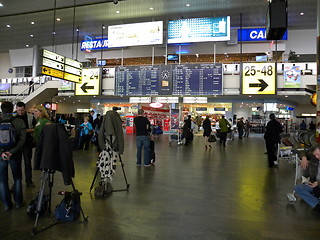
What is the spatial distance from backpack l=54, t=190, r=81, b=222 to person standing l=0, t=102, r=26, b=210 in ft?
2.88

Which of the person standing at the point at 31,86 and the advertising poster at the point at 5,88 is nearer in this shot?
the person standing at the point at 31,86

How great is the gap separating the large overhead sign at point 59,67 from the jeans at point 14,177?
6.74 meters

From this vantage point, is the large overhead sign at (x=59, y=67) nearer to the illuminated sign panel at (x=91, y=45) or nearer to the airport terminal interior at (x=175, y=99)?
the airport terminal interior at (x=175, y=99)

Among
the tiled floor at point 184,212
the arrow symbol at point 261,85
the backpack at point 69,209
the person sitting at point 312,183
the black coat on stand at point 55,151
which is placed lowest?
the tiled floor at point 184,212

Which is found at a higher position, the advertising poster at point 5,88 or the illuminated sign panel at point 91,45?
the illuminated sign panel at point 91,45

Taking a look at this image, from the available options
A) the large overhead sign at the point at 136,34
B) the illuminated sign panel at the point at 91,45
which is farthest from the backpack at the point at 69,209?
the illuminated sign panel at the point at 91,45

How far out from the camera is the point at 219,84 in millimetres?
14234

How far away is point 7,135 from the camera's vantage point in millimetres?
3432

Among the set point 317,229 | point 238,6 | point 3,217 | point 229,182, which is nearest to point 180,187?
point 229,182

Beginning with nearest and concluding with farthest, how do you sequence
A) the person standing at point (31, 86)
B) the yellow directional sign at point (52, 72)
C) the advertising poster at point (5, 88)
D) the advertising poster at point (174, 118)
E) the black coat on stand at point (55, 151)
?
the black coat on stand at point (55, 151) < the yellow directional sign at point (52, 72) < the advertising poster at point (174, 118) < the person standing at point (31, 86) < the advertising poster at point (5, 88)

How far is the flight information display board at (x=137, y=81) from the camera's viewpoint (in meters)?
15.1

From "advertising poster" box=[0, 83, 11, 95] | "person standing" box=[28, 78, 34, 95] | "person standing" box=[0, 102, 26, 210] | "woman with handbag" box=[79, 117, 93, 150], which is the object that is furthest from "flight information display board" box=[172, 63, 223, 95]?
"advertising poster" box=[0, 83, 11, 95]

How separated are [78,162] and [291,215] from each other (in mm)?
5733

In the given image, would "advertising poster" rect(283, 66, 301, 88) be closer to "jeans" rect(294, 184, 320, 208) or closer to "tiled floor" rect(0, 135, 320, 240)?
"tiled floor" rect(0, 135, 320, 240)
